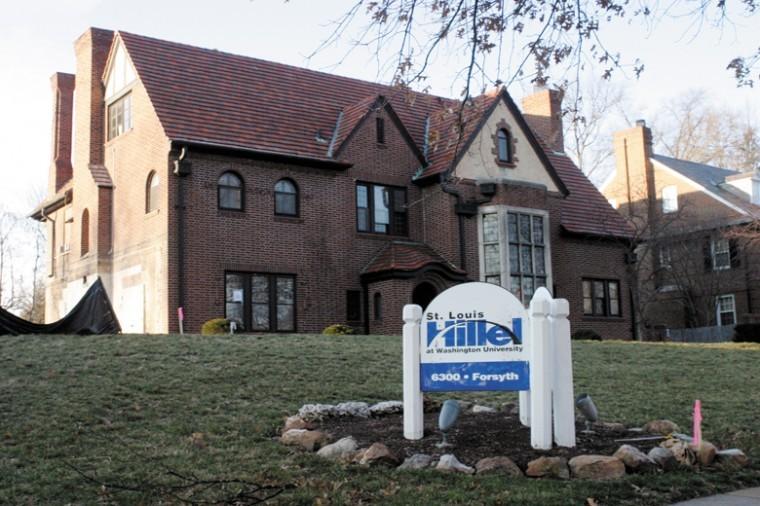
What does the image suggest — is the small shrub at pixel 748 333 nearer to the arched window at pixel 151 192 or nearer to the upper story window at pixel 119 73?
the arched window at pixel 151 192

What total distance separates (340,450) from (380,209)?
807 inches

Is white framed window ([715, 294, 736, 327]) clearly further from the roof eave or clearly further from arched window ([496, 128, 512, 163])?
the roof eave

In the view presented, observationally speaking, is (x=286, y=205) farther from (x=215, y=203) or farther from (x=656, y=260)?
(x=656, y=260)

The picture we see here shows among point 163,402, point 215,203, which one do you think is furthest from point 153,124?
point 163,402

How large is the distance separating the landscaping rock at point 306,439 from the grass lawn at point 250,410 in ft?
0.59

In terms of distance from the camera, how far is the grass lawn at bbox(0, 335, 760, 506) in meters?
7.88

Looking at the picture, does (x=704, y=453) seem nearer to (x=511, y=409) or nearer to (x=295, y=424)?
(x=511, y=409)

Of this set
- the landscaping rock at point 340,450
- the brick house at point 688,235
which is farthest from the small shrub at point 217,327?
the brick house at point 688,235

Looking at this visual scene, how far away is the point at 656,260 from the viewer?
140 feet

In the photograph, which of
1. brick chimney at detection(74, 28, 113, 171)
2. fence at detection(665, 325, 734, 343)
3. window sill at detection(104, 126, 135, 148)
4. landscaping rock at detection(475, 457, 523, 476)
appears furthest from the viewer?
fence at detection(665, 325, 734, 343)

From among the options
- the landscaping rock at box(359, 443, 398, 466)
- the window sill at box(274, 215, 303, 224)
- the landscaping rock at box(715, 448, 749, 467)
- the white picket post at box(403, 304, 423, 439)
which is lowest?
the landscaping rock at box(715, 448, 749, 467)

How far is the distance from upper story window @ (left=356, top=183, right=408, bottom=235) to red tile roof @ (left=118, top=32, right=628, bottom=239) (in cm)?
135

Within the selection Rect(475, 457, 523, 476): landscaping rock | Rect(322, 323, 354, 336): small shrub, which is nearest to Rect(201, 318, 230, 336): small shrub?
Rect(322, 323, 354, 336): small shrub

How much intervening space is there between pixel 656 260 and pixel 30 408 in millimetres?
35773
